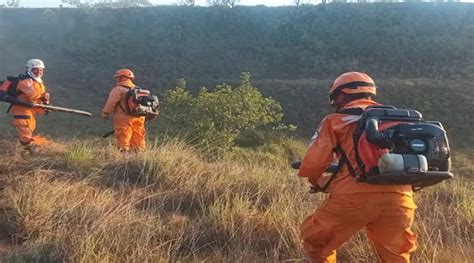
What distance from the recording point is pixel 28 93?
9.02 metres

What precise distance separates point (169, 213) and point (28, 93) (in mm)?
4375

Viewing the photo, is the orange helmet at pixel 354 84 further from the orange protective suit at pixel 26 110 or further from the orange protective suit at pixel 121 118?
the orange protective suit at pixel 26 110

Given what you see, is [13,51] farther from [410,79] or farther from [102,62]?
[410,79]


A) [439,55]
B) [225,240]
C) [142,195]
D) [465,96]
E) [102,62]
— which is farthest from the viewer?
[102,62]

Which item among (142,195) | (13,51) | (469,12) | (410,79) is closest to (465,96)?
A: (410,79)

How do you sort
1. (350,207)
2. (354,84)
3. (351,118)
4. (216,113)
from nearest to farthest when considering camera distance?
1. (350,207)
2. (351,118)
3. (354,84)
4. (216,113)

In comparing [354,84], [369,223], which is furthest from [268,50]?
[369,223]

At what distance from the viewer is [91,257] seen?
4.20 metres

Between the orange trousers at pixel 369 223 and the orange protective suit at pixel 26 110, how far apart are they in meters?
6.19

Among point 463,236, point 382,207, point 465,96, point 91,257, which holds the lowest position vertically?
point 465,96

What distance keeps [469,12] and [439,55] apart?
6.32 metres

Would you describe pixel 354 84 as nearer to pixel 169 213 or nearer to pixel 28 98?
pixel 169 213

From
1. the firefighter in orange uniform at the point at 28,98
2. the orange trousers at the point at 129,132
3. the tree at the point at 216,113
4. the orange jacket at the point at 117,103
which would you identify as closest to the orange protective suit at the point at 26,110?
the firefighter in orange uniform at the point at 28,98

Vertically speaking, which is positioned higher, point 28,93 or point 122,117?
point 28,93
